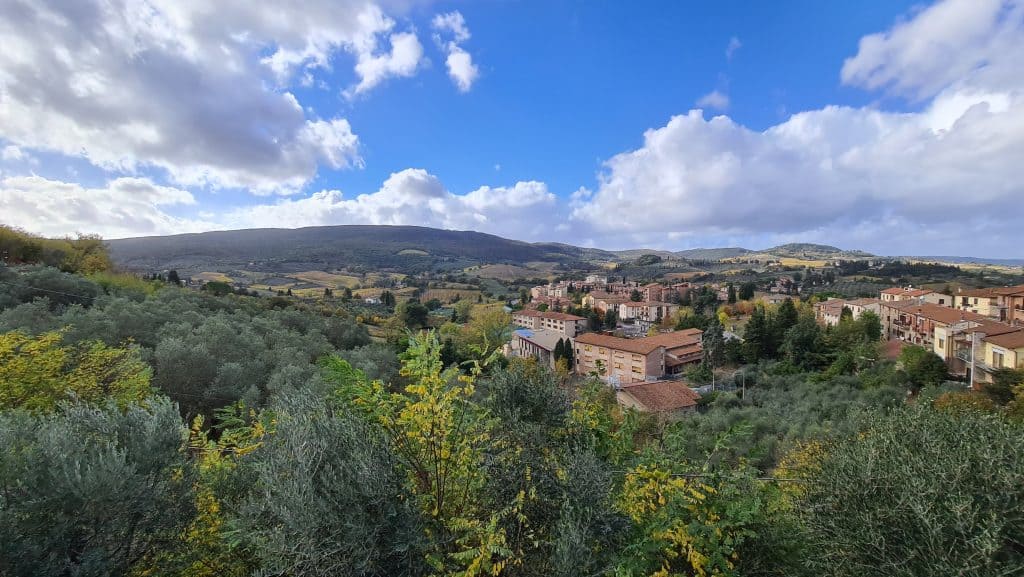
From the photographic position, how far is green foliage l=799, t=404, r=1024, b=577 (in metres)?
3.66

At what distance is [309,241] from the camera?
15538 centimetres

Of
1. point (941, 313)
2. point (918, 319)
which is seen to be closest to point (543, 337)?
point (918, 319)

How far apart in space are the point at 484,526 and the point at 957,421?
570cm

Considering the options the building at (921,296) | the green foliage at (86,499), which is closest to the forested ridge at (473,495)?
the green foliage at (86,499)

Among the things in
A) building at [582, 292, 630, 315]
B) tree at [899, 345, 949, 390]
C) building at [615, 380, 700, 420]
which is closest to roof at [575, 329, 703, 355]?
building at [615, 380, 700, 420]

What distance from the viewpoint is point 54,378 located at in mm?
9555

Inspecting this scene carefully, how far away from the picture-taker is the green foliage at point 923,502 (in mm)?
3658

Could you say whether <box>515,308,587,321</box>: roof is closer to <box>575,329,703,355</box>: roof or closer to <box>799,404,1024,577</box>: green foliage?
<box>575,329,703,355</box>: roof

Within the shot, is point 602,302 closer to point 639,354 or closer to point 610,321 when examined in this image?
point 610,321

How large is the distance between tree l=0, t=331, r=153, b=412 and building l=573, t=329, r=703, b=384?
31189 millimetres

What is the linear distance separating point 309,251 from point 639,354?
121 m

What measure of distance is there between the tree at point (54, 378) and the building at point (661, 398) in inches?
855

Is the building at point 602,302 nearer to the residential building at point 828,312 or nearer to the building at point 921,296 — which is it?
the residential building at point 828,312

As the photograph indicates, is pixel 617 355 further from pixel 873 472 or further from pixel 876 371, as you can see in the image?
pixel 873 472
